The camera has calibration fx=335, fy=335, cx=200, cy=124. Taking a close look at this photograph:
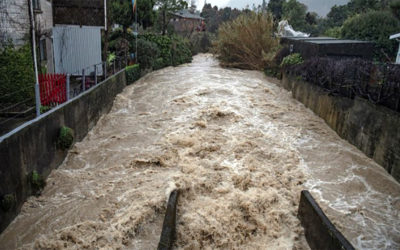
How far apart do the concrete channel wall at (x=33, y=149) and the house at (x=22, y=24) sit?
9.37ft

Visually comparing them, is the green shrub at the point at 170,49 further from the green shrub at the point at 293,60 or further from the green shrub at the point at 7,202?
the green shrub at the point at 7,202

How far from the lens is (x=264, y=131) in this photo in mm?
12734

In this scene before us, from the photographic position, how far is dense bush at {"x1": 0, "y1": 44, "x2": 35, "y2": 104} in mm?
9759

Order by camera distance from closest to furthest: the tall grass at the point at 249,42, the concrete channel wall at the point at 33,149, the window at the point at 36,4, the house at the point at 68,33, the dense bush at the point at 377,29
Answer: the concrete channel wall at the point at 33,149 < the window at the point at 36,4 < the house at the point at 68,33 < the dense bush at the point at 377,29 < the tall grass at the point at 249,42

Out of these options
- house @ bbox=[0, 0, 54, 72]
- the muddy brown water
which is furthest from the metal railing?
house @ bbox=[0, 0, 54, 72]

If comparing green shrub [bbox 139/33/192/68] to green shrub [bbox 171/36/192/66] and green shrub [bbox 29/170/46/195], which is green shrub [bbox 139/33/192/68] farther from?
green shrub [bbox 29/170/46/195]

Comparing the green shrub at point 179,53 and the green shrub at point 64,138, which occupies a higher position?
the green shrub at point 179,53

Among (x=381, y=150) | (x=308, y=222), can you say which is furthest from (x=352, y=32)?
(x=308, y=222)

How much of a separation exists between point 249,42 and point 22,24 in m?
20.0

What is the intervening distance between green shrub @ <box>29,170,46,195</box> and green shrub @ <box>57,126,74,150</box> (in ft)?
4.84

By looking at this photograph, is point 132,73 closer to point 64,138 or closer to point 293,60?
point 293,60

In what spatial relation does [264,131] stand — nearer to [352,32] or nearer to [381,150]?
[381,150]

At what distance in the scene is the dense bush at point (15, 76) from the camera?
976cm

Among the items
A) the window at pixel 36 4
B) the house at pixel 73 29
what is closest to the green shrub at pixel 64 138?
the house at pixel 73 29
